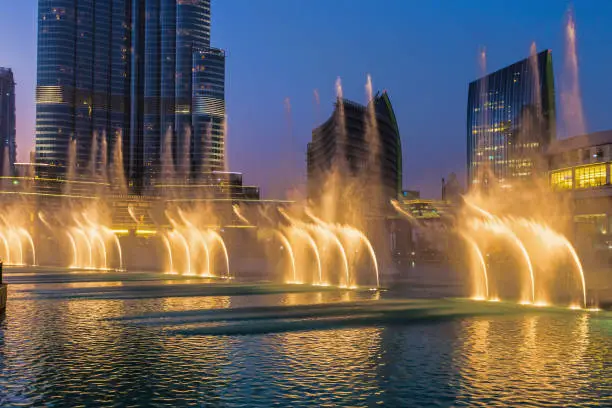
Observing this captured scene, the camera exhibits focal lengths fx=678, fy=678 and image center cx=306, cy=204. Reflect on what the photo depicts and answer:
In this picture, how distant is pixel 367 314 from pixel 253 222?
16075 centimetres

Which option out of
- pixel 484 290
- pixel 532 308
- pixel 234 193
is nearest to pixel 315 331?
pixel 532 308

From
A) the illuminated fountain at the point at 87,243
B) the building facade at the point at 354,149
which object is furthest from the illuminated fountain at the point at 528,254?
the building facade at the point at 354,149

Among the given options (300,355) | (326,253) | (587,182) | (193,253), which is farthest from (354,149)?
(300,355)

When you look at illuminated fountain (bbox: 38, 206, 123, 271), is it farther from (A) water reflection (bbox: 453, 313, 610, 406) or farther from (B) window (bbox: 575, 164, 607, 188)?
(B) window (bbox: 575, 164, 607, 188)

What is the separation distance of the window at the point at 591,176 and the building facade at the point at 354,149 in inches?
1858

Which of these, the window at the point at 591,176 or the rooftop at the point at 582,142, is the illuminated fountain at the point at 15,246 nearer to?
the window at the point at 591,176

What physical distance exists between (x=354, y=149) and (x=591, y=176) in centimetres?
7447

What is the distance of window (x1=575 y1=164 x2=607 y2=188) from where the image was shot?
104 m

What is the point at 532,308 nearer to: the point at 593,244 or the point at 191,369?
the point at 191,369

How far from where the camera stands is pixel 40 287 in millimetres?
43938

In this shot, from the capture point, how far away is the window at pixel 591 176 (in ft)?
340

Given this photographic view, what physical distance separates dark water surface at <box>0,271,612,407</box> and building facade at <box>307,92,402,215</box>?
334 ft

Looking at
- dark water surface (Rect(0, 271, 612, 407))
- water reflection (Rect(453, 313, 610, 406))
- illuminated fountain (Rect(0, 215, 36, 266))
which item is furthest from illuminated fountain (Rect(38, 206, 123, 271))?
water reflection (Rect(453, 313, 610, 406))

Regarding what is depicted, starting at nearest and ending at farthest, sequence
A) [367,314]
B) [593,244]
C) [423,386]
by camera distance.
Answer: [423,386]
[367,314]
[593,244]
